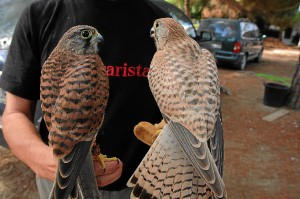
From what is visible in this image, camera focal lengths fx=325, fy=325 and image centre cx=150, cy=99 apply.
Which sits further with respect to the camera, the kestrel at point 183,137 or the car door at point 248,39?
the car door at point 248,39

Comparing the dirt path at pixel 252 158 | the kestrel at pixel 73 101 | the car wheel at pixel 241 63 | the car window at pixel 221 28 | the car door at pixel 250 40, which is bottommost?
the car wheel at pixel 241 63

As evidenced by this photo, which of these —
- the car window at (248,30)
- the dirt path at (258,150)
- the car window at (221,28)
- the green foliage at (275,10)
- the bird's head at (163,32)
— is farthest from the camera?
the green foliage at (275,10)

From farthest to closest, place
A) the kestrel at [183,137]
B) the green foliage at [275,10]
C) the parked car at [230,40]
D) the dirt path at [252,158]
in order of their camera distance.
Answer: the green foliage at [275,10] < the parked car at [230,40] < the dirt path at [252,158] < the kestrel at [183,137]

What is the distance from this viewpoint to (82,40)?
57.3 inches

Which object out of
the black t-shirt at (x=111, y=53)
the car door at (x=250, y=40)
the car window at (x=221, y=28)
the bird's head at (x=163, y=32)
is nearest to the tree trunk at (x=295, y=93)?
the car window at (x=221, y=28)

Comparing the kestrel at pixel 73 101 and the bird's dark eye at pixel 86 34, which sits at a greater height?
the bird's dark eye at pixel 86 34

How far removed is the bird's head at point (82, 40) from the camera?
1450 mm

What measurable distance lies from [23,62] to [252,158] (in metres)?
4.56

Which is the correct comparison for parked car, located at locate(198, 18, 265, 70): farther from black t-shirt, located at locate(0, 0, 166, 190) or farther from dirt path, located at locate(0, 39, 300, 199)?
black t-shirt, located at locate(0, 0, 166, 190)

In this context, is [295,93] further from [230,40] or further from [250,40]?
[250,40]

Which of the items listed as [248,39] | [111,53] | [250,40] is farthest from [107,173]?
[250,40]

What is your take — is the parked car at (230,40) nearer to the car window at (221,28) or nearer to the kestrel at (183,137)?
the car window at (221,28)

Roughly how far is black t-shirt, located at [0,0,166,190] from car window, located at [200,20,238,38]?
11.0 meters

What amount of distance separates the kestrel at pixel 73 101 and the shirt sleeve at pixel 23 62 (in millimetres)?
370
